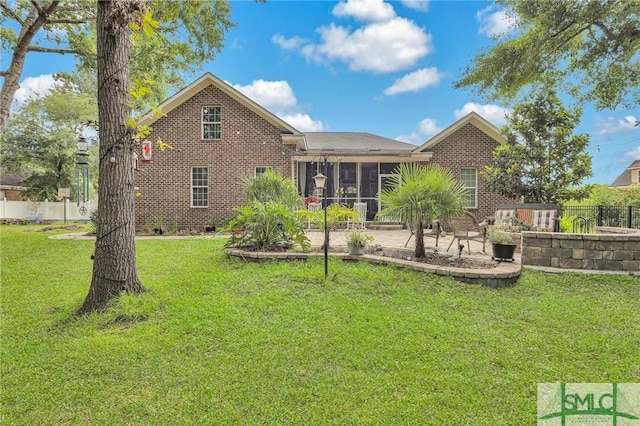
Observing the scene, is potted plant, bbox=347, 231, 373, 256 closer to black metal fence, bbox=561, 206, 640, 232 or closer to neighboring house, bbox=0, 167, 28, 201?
black metal fence, bbox=561, 206, 640, 232

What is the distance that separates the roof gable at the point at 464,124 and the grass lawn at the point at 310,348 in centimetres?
895

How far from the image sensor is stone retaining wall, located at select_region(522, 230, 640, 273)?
576 cm

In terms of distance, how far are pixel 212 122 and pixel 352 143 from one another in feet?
19.9

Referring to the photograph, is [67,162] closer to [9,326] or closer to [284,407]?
[9,326]

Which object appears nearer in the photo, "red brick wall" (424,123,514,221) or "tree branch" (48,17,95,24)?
"tree branch" (48,17,95,24)

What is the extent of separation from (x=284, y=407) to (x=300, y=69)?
16948mm

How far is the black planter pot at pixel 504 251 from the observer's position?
6.02 meters

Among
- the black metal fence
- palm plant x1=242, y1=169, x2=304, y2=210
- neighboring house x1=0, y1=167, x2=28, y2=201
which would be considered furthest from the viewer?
neighboring house x1=0, y1=167, x2=28, y2=201

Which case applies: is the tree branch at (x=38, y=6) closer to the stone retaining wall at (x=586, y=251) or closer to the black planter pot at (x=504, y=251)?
the black planter pot at (x=504, y=251)

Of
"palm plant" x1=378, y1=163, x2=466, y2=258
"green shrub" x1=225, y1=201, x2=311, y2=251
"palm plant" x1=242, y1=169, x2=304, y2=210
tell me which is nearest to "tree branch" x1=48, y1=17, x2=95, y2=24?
"palm plant" x1=242, y1=169, x2=304, y2=210

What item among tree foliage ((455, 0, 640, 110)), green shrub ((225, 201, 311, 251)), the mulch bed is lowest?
the mulch bed

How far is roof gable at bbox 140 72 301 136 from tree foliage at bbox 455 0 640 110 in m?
6.43

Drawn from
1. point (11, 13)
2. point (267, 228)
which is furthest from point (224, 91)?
point (267, 228)

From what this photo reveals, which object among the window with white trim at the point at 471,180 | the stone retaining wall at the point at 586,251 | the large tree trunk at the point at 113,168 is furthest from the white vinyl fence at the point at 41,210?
the stone retaining wall at the point at 586,251
